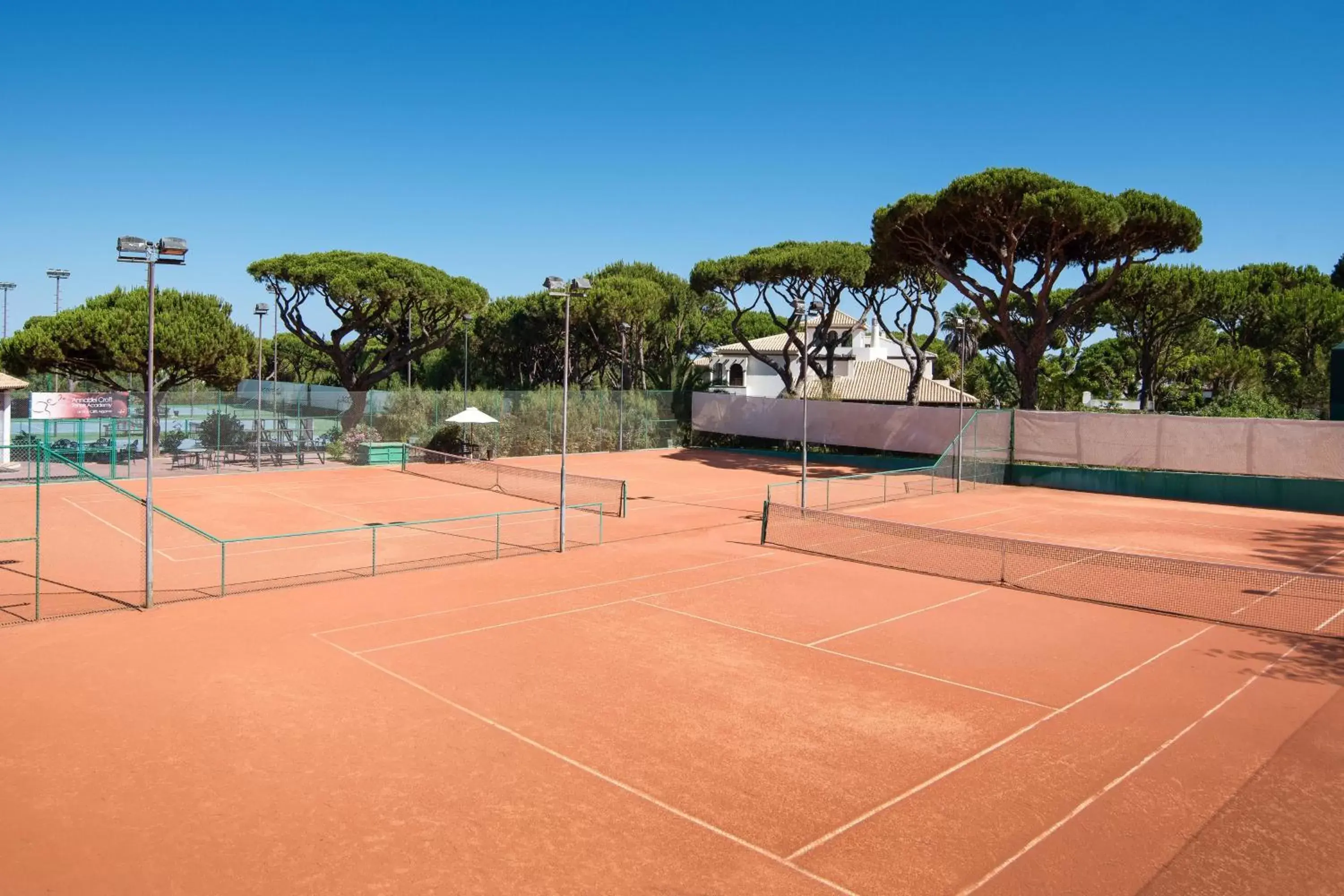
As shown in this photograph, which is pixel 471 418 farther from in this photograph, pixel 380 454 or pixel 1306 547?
pixel 1306 547

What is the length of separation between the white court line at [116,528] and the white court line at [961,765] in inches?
552

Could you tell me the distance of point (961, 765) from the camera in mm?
9047

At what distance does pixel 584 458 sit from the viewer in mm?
41438

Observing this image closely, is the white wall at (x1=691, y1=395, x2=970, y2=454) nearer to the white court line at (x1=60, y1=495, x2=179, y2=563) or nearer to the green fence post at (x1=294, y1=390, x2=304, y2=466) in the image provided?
the green fence post at (x1=294, y1=390, x2=304, y2=466)

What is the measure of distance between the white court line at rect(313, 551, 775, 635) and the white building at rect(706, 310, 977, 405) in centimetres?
2968

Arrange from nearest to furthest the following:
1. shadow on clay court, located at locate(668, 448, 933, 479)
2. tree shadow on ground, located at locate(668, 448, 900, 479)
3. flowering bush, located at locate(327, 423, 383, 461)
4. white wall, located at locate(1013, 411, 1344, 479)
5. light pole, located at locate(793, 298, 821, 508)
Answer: light pole, located at locate(793, 298, 821, 508), white wall, located at locate(1013, 411, 1344, 479), tree shadow on ground, located at locate(668, 448, 900, 479), shadow on clay court, located at locate(668, 448, 933, 479), flowering bush, located at locate(327, 423, 383, 461)

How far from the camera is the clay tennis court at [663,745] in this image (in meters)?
7.05

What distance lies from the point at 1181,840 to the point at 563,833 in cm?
488

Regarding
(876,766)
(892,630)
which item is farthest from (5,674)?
(892,630)

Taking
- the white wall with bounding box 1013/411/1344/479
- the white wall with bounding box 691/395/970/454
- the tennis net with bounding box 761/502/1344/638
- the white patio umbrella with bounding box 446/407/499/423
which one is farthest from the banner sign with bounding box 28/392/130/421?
the white wall with bounding box 1013/411/1344/479

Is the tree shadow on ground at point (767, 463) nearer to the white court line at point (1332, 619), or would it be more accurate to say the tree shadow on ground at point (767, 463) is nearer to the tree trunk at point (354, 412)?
the tree trunk at point (354, 412)

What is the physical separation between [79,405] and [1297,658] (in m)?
36.6

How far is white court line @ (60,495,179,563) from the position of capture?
18.7 m

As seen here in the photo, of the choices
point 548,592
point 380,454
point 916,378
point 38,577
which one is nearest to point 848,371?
point 916,378
